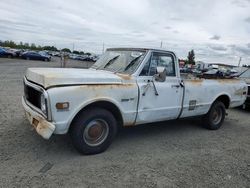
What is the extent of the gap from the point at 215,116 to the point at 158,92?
8.23 ft

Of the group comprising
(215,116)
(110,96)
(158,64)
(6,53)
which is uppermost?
(158,64)

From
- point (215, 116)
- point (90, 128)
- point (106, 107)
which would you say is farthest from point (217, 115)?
point (90, 128)

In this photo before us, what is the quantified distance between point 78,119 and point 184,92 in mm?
2549

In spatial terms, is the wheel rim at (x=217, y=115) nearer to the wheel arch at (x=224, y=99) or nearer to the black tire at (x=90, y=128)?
the wheel arch at (x=224, y=99)

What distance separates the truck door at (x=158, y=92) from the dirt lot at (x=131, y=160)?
0.61 meters

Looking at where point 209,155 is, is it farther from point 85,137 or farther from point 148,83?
point 85,137

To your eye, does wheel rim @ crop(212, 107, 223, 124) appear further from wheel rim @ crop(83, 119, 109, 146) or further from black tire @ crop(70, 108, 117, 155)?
wheel rim @ crop(83, 119, 109, 146)

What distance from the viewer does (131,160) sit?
14.2 feet

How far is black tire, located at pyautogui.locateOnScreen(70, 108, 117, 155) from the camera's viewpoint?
412 cm

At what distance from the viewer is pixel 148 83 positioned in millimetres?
4883

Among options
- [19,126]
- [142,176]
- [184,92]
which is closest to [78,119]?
[142,176]

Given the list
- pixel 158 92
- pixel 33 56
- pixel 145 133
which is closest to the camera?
pixel 158 92

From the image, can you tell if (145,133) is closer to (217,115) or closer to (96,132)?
(96,132)

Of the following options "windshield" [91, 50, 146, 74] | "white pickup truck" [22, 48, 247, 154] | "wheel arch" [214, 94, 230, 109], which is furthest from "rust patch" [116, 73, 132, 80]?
"wheel arch" [214, 94, 230, 109]
